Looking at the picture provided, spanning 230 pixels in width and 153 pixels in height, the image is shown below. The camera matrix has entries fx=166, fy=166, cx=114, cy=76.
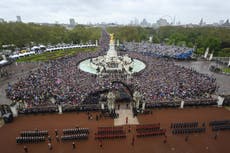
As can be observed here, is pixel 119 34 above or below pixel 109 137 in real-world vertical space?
above

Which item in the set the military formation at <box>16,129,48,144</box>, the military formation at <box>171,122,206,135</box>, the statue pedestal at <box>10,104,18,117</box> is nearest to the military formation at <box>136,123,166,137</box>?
the military formation at <box>171,122,206,135</box>

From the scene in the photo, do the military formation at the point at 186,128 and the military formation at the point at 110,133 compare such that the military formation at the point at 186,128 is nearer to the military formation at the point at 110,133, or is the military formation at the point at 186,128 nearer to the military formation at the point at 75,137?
the military formation at the point at 110,133

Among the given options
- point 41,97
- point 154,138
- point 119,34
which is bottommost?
point 154,138

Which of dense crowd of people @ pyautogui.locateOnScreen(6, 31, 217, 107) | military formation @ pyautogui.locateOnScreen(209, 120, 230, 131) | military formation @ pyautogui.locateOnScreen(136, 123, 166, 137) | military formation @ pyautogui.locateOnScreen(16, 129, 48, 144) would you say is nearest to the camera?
military formation @ pyautogui.locateOnScreen(16, 129, 48, 144)

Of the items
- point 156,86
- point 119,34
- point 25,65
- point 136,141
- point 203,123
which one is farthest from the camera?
point 119,34

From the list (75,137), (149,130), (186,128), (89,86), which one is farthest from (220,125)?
(89,86)

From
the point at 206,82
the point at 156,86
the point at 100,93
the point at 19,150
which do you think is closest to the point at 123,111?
the point at 100,93

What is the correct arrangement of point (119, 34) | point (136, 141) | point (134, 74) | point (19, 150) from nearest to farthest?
point (19, 150)
point (136, 141)
point (134, 74)
point (119, 34)

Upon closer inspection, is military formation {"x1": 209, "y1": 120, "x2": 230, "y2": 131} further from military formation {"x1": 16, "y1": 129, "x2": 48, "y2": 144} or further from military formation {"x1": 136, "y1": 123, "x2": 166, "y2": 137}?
military formation {"x1": 16, "y1": 129, "x2": 48, "y2": 144}

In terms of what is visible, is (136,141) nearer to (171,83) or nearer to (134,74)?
(171,83)
